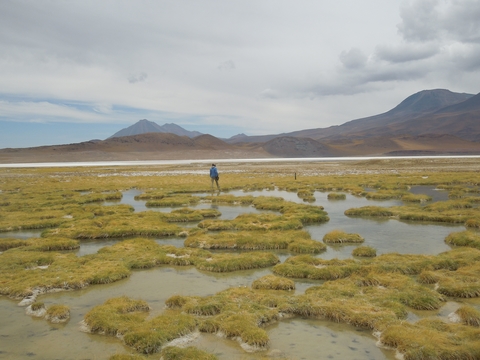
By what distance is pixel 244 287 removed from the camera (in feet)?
49.0

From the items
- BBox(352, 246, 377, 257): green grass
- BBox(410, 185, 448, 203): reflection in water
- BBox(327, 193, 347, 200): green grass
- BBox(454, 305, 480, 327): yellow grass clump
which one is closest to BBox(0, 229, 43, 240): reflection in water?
BBox(352, 246, 377, 257): green grass

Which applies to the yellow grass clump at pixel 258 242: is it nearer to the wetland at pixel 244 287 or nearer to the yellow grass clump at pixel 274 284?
the wetland at pixel 244 287

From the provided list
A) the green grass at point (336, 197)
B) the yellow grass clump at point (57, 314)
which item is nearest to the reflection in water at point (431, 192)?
the green grass at point (336, 197)

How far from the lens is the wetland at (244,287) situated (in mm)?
10688

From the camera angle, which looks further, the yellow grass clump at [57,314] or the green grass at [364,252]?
the green grass at [364,252]

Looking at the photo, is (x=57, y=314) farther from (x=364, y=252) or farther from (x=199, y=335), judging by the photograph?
(x=364, y=252)

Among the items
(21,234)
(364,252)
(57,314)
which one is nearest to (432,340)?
(364,252)

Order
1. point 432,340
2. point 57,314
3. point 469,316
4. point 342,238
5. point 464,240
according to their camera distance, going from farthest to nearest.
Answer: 1. point 342,238
2. point 464,240
3. point 57,314
4. point 469,316
5. point 432,340

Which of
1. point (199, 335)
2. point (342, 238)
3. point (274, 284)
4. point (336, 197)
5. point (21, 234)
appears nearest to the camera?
point (199, 335)

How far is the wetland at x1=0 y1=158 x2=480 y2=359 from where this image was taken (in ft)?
35.1

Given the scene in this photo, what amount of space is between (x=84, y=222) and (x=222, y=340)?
19763 mm

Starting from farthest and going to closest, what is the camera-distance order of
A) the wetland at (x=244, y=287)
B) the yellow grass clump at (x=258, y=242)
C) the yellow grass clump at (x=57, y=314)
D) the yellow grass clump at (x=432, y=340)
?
1. the yellow grass clump at (x=258, y=242)
2. the yellow grass clump at (x=57, y=314)
3. the wetland at (x=244, y=287)
4. the yellow grass clump at (x=432, y=340)

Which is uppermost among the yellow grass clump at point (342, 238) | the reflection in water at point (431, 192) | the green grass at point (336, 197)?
the yellow grass clump at point (342, 238)

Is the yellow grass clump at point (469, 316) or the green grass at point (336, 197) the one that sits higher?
the yellow grass clump at point (469, 316)
